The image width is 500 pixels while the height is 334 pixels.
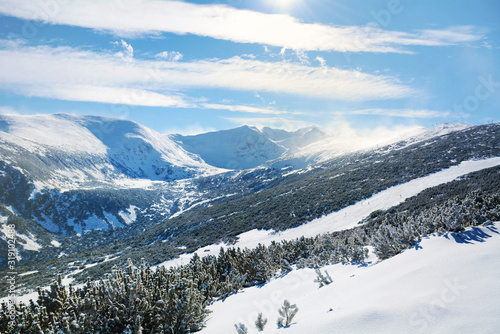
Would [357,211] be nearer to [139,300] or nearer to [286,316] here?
[286,316]

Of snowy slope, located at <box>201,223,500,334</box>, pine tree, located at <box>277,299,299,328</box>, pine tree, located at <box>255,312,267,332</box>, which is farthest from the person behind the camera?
pine tree, located at <box>255,312,267,332</box>

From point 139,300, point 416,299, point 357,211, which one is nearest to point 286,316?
point 416,299

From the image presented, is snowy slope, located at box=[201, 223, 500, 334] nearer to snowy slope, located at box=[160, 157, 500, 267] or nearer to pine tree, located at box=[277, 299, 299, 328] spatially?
pine tree, located at box=[277, 299, 299, 328]

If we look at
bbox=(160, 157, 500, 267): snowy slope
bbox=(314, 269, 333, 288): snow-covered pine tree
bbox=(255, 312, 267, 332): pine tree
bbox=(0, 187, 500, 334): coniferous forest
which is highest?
bbox=(160, 157, 500, 267): snowy slope

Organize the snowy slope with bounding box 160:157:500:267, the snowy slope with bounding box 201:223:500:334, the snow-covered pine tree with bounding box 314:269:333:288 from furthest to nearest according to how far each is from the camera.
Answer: the snowy slope with bounding box 160:157:500:267 < the snow-covered pine tree with bounding box 314:269:333:288 < the snowy slope with bounding box 201:223:500:334

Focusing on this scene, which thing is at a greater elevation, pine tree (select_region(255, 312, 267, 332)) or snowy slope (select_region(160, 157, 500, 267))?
snowy slope (select_region(160, 157, 500, 267))

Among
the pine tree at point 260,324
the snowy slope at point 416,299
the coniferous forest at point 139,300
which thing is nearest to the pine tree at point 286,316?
the snowy slope at point 416,299

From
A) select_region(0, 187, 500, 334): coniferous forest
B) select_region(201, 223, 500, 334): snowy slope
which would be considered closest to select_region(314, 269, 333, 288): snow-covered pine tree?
select_region(201, 223, 500, 334): snowy slope

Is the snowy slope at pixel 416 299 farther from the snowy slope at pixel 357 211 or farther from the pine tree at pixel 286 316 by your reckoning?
the snowy slope at pixel 357 211
